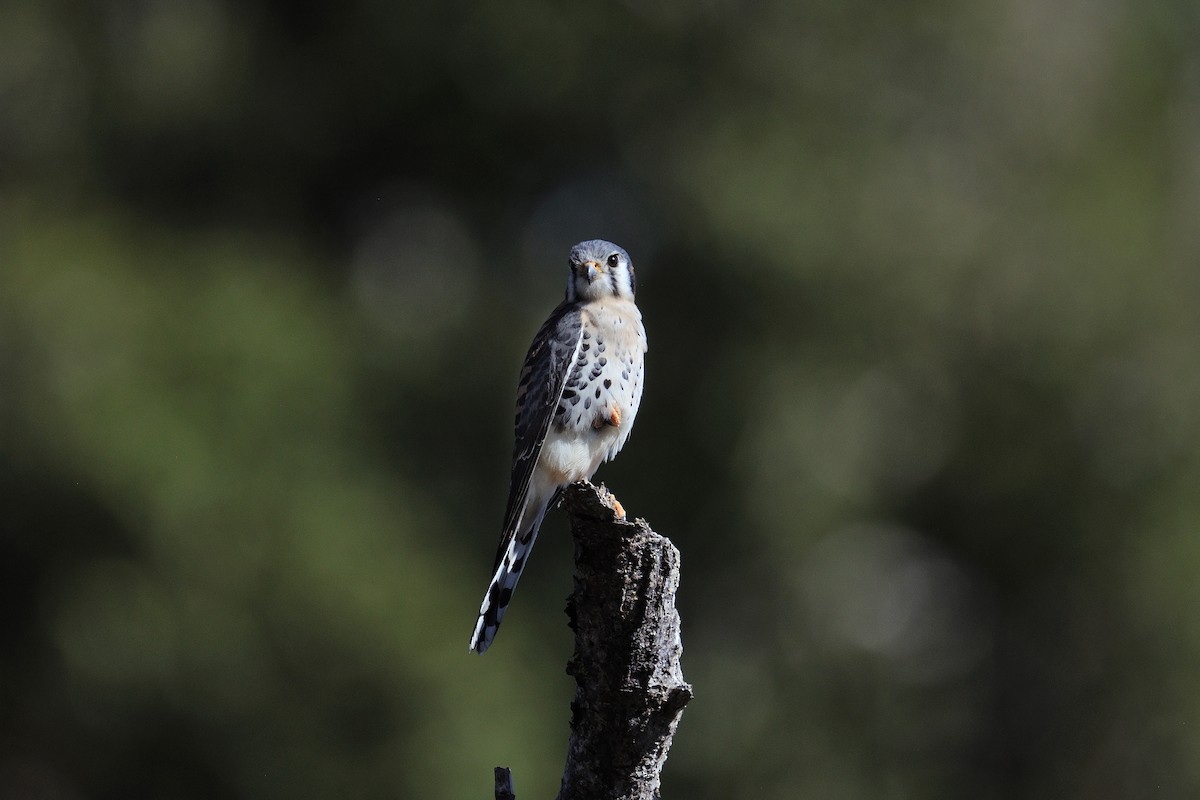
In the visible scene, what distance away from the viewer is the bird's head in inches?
174

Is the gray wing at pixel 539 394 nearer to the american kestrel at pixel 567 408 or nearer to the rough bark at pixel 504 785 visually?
the american kestrel at pixel 567 408

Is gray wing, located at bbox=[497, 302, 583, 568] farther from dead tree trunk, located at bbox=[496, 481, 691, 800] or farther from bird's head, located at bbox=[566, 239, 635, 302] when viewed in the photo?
dead tree trunk, located at bbox=[496, 481, 691, 800]

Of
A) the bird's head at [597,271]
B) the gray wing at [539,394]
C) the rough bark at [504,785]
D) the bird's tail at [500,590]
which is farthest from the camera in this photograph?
the bird's head at [597,271]

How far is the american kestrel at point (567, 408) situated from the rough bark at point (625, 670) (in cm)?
162

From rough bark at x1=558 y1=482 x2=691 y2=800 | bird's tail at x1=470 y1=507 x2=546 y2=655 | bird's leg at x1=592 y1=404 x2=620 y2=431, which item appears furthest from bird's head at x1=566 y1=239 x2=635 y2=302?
rough bark at x1=558 y1=482 x2=691 y2=800

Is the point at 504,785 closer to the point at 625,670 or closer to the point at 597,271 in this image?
the point at 625,670

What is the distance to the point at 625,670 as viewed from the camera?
2.27m

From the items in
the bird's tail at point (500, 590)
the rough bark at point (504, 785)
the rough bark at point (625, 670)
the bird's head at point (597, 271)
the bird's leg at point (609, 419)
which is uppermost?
the bird's head at point (597, 271)

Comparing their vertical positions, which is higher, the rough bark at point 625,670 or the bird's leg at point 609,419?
the bird's leg at point 609,419

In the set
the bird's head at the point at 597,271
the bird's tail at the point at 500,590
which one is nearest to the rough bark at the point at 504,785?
the bird's tail at the point at 500,590

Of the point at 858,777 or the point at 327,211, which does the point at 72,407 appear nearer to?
the point at 327,211

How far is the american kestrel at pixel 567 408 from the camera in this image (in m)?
4.09

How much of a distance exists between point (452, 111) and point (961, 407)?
3.89 meters

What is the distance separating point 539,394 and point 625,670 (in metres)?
1.95
